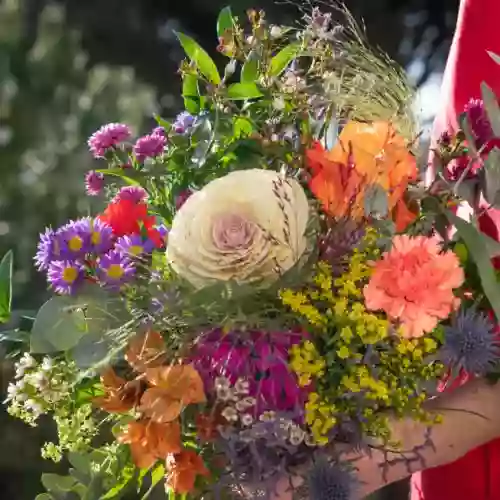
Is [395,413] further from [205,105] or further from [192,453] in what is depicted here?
[205,105]

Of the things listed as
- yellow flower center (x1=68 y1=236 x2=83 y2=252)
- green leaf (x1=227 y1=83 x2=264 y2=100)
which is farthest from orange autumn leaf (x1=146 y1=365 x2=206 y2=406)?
green leaf (x1=227 y1=83 x2=264 y2=100)

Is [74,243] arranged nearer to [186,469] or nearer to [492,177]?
[186,469]

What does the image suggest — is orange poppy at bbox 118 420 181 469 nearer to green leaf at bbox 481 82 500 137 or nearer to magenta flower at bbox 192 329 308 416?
magenta flower at bbox 192 329 308 416

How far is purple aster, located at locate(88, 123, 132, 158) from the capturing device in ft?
2.36

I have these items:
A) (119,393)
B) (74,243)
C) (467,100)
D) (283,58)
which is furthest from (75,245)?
(467,100)

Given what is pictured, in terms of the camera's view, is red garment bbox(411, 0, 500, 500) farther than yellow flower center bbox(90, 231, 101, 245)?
Yes

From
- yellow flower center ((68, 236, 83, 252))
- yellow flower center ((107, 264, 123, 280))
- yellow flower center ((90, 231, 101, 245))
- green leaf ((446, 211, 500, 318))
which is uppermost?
yellow flower center ((90, 231, 101, 245))

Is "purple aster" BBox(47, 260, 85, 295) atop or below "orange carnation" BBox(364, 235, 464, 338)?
atop

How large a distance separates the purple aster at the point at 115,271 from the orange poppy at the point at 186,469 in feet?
0.40

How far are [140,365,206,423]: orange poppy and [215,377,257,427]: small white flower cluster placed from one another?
0.05 ft

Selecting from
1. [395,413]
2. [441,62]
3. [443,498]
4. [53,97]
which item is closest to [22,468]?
[53,97]

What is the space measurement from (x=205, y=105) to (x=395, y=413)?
0.27 metres

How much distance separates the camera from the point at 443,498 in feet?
2.58

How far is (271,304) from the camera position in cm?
60
